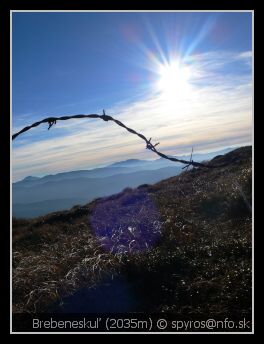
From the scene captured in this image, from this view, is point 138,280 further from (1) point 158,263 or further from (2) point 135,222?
(2) point 135,222

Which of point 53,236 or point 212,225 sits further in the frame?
point 53,236

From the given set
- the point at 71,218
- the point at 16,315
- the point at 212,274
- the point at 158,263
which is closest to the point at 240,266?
the point at 212,274

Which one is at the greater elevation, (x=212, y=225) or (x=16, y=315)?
(x=212, y=225)

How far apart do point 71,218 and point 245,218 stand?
821 cm

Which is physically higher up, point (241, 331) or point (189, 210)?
point (189, 210)

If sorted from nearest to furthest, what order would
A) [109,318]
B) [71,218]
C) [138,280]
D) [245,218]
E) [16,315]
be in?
[109,318], [16,315], [138,280], [245,218], [71,218]

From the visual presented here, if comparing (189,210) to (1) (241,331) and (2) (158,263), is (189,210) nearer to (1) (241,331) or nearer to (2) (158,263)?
(2) (158,263)

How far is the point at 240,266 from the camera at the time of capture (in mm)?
5988

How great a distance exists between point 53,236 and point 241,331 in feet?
31.7

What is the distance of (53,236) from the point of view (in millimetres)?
13641
